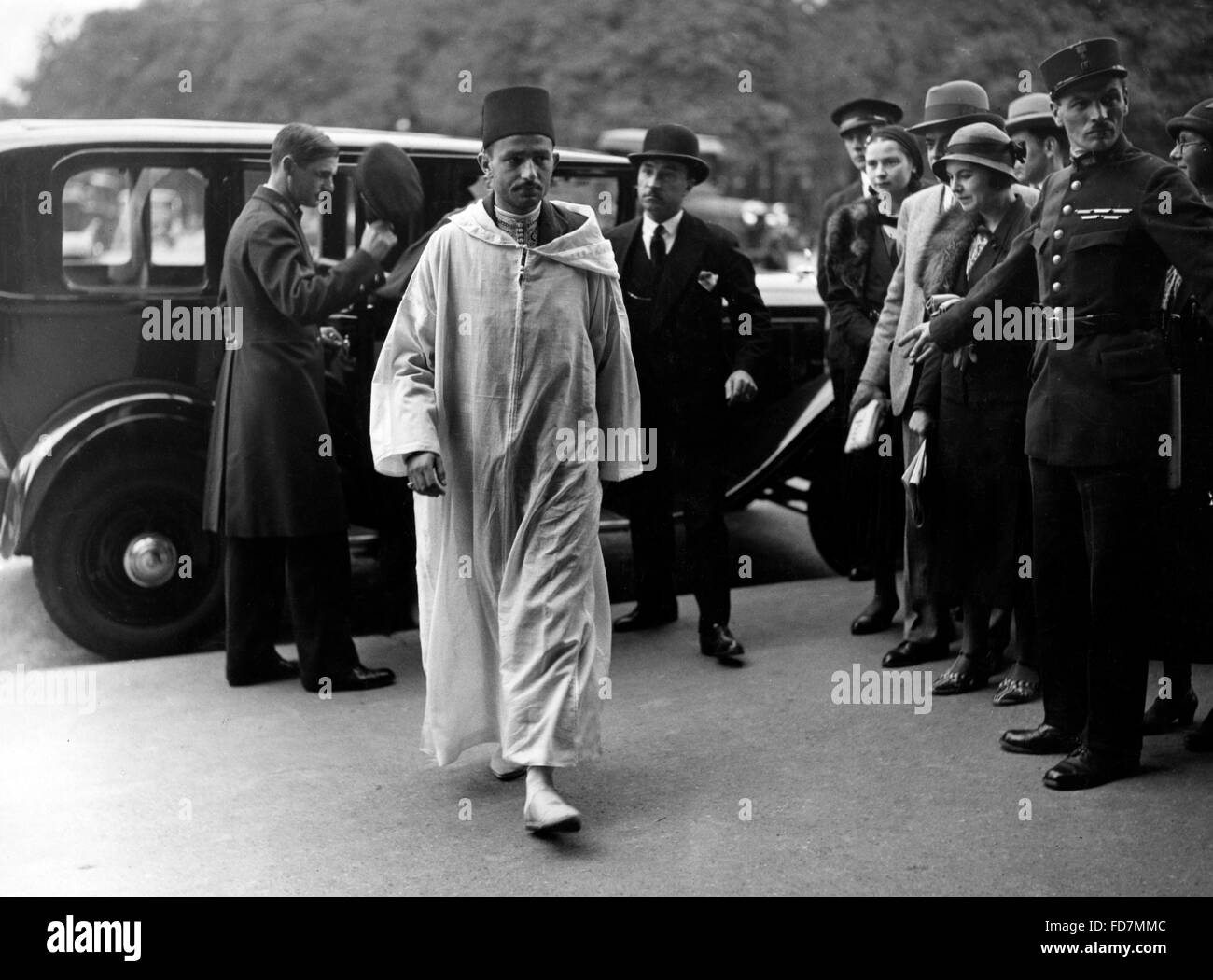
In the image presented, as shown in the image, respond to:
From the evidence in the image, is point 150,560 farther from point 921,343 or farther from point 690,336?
point 921,343

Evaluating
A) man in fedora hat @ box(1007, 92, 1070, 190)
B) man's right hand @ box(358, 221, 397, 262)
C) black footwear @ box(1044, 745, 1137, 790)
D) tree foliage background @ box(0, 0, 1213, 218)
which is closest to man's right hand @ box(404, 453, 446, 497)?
man's right hand @ box(358, 221, 397, 262)

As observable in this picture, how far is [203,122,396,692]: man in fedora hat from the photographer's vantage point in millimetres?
6207

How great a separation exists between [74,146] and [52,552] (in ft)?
5.89

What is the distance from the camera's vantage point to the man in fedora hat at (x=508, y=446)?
4.77 meters

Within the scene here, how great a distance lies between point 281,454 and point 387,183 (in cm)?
125

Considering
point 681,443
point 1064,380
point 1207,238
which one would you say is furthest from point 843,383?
point 1207,238

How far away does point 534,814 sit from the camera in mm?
4621

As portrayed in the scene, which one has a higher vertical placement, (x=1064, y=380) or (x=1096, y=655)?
(x=1064, y=380)

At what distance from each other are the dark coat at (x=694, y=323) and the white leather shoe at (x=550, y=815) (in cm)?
259

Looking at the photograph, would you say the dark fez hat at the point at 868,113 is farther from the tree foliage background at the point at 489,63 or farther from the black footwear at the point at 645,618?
the tree foliage background at the point at 489,63

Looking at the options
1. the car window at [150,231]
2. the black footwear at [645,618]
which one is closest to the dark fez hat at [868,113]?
the black footwear at [645,618]

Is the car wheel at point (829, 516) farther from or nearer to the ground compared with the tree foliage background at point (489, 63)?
nearer to the ground

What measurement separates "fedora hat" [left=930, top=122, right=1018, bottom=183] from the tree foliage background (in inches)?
509
